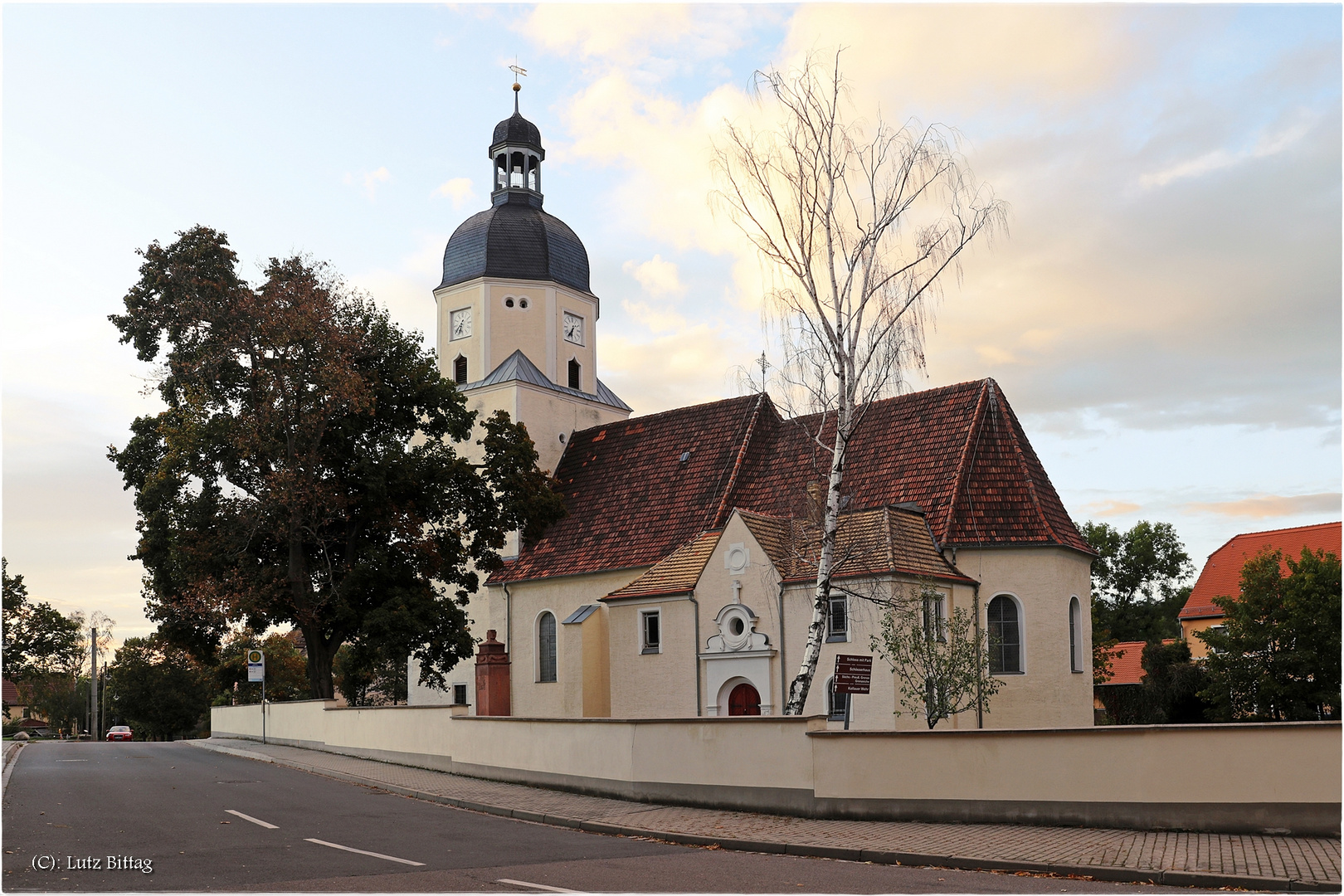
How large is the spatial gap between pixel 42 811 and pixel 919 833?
499 inches

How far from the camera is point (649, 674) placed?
30500 mm

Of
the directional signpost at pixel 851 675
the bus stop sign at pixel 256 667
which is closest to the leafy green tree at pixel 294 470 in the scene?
the bus stop sign at pixel 256 667

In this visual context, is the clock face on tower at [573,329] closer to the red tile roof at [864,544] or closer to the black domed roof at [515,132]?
the black domed roof at [515,132]

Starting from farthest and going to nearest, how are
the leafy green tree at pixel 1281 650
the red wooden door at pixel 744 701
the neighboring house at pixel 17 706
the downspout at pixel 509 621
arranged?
the neighboring house at pixel 17 706
the leafy green tree at pixel 1281 650
the downspout at pixel 509 621
the red wooden door at pixel 744 701

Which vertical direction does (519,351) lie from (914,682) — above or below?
above

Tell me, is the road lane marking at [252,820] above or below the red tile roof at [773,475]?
below

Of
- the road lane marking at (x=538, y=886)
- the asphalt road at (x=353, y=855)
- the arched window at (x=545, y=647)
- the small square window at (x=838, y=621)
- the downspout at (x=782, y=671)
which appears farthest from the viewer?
the arched window at (x=545, y=647)

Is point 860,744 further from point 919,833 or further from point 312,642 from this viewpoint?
point 312,642

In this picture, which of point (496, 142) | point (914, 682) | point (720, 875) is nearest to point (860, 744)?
point (720, 875)

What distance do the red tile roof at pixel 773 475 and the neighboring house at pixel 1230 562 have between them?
33371mm

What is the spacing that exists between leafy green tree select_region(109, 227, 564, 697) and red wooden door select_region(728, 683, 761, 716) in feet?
32.0

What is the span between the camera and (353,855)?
13469 mm

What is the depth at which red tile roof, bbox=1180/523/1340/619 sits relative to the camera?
194 feet

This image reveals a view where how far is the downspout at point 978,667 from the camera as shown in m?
22.1
